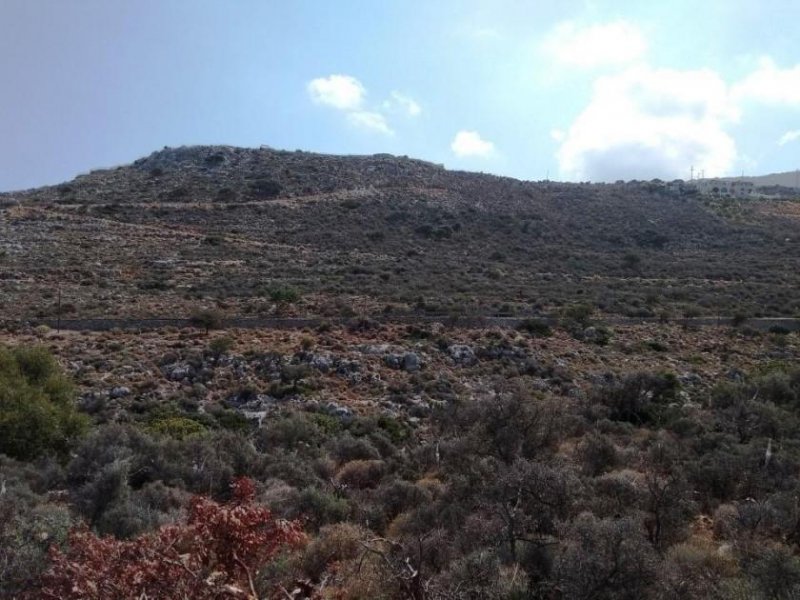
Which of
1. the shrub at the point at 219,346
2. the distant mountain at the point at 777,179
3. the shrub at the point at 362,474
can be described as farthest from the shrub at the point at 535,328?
the distant mountain at the point at 777,179

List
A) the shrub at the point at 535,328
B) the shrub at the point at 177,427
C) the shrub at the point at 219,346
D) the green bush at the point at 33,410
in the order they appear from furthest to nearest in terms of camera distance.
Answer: the shrub at the point at 535,328, the shrub at the point at 219,346, the shrub at the point at 177,427, the green bush at the point at 33,410

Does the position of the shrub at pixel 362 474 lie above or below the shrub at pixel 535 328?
below

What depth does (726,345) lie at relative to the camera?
32094mm

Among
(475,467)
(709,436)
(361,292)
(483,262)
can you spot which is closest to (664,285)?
(483,262)

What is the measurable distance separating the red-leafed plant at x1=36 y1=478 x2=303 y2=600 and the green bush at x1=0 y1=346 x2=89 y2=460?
12050mm

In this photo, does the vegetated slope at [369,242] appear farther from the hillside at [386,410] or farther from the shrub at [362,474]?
the shrub at [362,474]

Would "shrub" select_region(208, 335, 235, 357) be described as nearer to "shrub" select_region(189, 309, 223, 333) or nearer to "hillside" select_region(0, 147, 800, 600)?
"hillside" select_region(0, 147, 800, 600)

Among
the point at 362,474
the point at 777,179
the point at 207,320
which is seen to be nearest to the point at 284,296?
the point at 207,320

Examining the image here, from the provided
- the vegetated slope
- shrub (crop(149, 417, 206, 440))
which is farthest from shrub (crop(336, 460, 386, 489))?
the vegetated slope

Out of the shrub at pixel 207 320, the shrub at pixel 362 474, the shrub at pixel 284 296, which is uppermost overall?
the shrub at pixel 284 296

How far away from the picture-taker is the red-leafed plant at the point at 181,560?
173 inches

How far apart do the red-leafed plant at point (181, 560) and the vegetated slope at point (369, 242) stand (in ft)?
97.2

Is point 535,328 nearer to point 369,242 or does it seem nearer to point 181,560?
point 181,560

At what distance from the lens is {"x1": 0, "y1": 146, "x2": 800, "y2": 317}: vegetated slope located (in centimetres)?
3969
